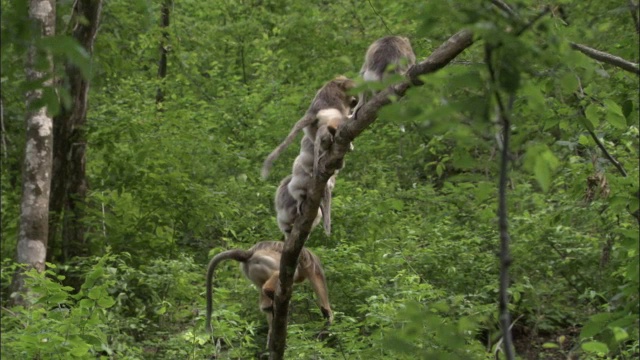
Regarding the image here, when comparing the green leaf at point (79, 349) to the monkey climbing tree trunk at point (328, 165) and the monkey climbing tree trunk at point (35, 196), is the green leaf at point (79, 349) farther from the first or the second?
the monkey climbing tree trunk at point (35, 196)

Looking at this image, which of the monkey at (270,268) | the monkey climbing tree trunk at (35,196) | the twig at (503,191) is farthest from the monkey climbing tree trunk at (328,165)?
the monkey climbing tree trunk at (35,196)

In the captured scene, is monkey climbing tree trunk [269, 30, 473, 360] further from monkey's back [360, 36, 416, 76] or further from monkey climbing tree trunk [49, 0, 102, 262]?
monkey climbing tree trunk [49, 0, 102, 262]

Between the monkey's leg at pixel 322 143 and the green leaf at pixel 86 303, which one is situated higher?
the monkey's leg at pixel 322 143

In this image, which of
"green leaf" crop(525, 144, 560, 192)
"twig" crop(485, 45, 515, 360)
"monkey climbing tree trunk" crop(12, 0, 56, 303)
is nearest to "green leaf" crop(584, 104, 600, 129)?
"green leaf" crop(525, 144, 560, 192)

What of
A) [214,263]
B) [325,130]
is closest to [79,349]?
[214,263]

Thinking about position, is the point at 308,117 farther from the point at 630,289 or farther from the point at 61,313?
the point at 630,289

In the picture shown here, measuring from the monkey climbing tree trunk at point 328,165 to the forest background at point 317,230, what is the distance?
258mm

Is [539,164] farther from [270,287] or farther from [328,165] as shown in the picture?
[270,287]

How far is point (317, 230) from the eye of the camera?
38.4ft

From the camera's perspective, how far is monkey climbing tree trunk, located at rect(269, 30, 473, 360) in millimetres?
4922

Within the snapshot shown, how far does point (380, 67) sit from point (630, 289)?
450 centimetres

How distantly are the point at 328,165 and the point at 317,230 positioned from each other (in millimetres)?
5672

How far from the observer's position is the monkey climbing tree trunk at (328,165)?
492 cm

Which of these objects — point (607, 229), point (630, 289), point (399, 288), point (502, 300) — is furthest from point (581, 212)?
point (502, 300)
